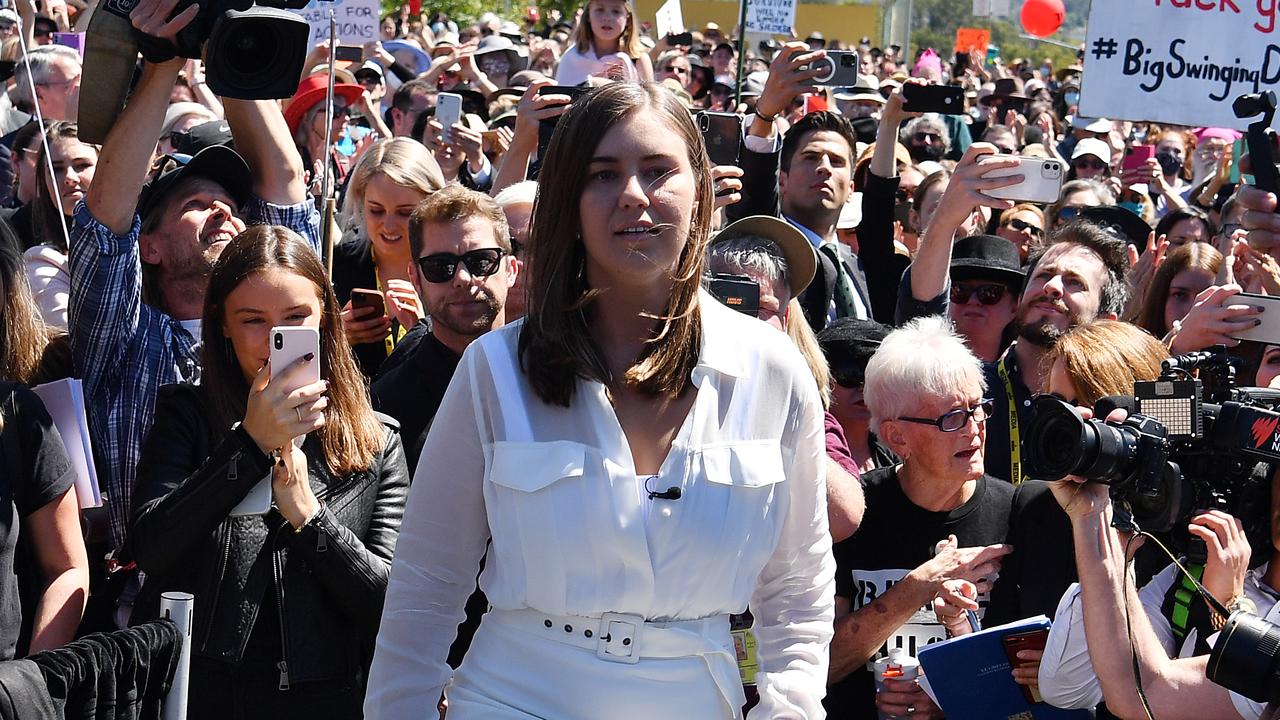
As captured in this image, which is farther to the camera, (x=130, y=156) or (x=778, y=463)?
(x=130, y=156)

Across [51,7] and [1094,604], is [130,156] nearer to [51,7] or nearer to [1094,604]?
[1094,604]

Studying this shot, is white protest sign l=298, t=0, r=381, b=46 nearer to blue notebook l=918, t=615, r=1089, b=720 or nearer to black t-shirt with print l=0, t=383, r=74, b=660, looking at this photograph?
black t-shirt with print l=0, t=383, r=74, b=660

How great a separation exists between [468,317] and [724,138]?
49.0 inches

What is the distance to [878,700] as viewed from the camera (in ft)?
12.9

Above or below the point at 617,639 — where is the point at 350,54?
below

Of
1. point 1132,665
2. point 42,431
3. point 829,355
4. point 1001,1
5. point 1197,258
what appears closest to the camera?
point 1132,665

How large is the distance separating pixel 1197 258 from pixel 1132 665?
3499 millimetres

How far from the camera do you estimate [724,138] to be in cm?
517

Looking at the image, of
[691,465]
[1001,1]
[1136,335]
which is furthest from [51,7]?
[1001,1]

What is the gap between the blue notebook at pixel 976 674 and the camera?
364cm

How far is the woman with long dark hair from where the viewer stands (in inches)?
132

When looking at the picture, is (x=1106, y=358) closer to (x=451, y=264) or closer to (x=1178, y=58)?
(x=451, y=264)

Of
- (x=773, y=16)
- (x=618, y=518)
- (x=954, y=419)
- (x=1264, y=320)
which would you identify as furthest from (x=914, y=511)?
(x=773, y=16)

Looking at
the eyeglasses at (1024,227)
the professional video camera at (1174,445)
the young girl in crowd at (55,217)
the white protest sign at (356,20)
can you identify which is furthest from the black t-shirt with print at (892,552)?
the white protest sign at (356,20)
